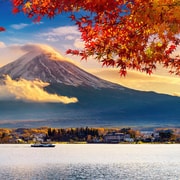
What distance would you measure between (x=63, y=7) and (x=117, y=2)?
1.02 m

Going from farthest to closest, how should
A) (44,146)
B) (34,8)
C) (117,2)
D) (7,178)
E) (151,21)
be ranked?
(44,146) < (7,178) < (34,8) < (117,2) < (151,21)

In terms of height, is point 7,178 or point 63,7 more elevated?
point 63,7

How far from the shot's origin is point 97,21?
1039 cm

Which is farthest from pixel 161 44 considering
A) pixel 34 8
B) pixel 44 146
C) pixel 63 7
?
pixel 44 146

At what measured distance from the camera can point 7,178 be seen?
4919 cm

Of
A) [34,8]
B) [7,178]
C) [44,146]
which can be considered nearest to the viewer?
[34,8]

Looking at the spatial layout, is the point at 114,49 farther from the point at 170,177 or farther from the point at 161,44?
the point at 170,177

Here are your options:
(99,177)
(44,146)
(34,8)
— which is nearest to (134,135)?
(44,146)

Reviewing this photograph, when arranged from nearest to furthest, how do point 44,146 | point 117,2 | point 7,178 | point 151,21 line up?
1. point 151,21
2. point 117,2
3. point 7,178
4. point 44,146

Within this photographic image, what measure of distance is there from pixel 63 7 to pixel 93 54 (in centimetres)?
104

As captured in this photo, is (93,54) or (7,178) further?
(7,178)

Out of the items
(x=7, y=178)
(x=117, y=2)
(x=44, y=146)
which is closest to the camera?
(x=117, y=2)

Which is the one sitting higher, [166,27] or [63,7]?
[63,7]

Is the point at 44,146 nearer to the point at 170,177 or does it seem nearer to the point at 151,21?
the point at 170,177
